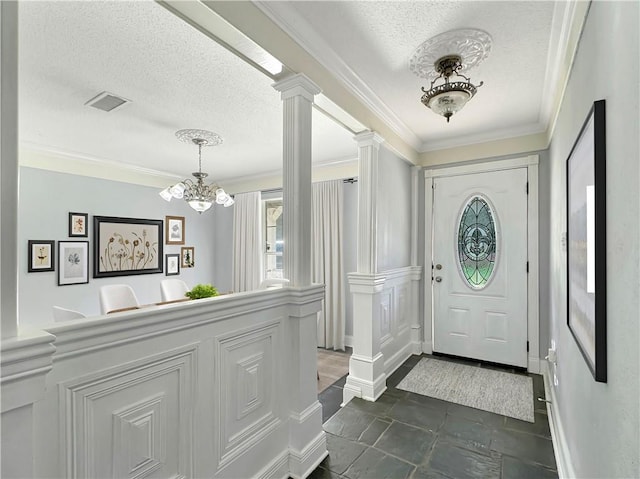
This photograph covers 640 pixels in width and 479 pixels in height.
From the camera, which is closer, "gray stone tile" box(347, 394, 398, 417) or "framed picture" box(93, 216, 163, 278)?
"gray stone tile" box(347, 394, 398, 417)

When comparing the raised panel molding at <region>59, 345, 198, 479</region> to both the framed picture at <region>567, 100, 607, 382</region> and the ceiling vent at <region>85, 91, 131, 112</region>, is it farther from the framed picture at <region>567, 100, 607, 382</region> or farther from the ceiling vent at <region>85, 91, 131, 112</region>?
the ceiling vent at <region>85, 91, 131, 112</region>

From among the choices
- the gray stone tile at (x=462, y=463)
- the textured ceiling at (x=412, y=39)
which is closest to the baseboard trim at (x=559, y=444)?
the gray stone tile at (x=462, y=463)

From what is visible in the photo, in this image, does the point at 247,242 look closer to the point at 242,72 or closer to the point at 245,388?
the point at 242,72

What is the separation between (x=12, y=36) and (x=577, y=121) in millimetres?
2151

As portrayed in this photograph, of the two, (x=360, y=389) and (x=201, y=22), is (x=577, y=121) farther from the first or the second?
(x=360, y=389)

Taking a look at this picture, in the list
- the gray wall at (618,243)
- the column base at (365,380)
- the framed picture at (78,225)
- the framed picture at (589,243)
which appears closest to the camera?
the gray wall at (618,243)

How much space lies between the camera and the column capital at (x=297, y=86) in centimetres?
180

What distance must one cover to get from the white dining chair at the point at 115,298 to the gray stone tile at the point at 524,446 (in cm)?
358

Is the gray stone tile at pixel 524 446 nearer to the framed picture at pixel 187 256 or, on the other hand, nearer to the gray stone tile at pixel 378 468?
the gray stone tile at pixel 378 468

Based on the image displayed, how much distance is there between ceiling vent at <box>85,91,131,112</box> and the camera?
97.6 inches

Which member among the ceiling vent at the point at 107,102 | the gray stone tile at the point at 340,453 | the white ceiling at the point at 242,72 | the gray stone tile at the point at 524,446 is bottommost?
the gray stone tile at the point at 340,453

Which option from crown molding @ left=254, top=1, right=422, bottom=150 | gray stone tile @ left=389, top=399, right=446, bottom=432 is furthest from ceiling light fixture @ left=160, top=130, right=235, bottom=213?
gray stone tile @ left=389, top=399, right=446, bottom=432

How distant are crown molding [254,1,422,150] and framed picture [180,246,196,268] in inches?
158

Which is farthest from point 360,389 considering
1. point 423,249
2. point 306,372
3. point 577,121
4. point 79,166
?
point 79,166
